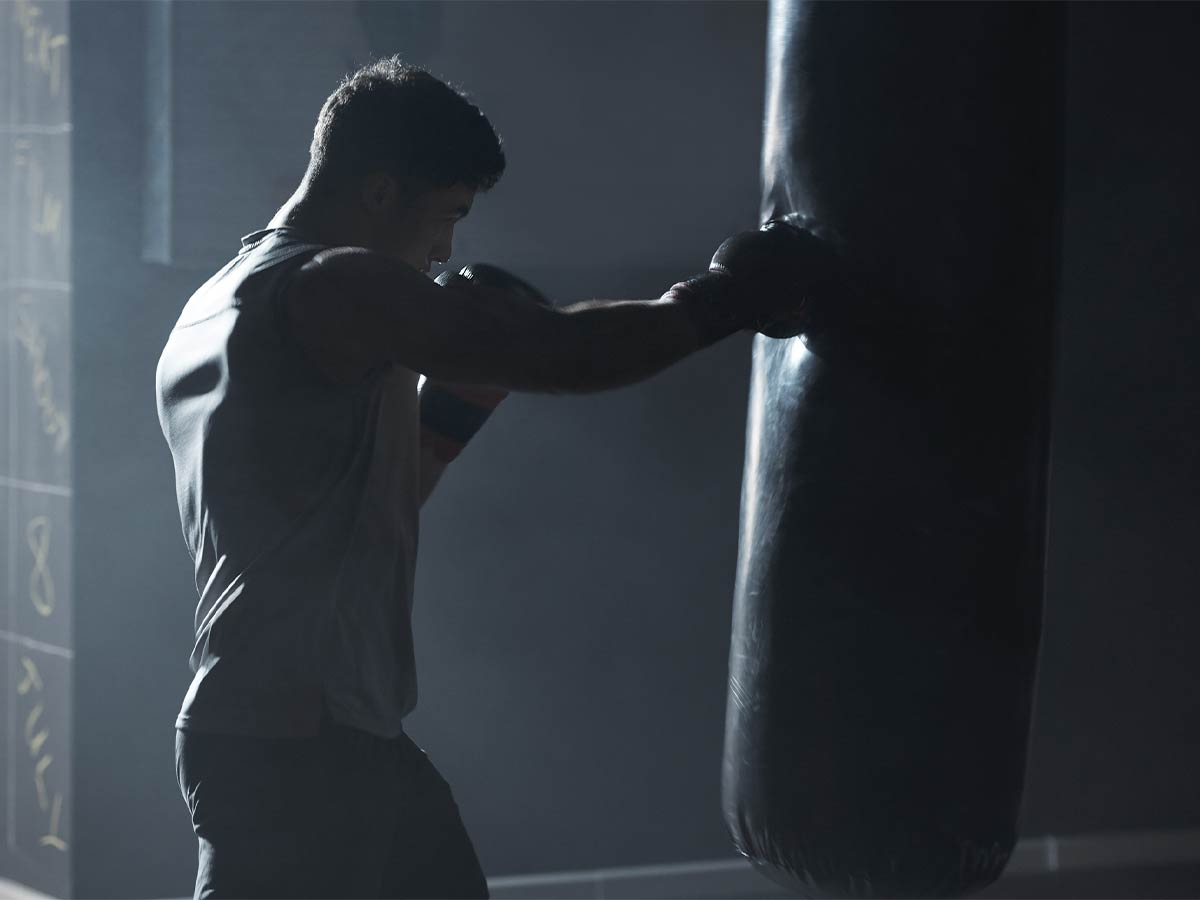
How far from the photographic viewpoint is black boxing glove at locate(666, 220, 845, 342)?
133cm

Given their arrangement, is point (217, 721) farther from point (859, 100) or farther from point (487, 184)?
point (859, 100)

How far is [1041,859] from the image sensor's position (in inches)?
126

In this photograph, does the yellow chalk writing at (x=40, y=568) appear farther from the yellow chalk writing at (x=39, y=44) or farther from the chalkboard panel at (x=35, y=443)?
the yellow chalk writing at (x=39, y=44)

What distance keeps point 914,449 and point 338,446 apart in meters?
0.56

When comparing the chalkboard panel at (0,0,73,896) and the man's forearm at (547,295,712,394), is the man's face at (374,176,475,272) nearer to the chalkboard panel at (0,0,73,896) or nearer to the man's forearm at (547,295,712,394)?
the man's forearm at (547,295,712,394)

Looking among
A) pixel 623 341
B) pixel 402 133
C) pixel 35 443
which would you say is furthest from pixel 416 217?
pixel 35 443

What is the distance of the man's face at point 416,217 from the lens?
1.35 meters

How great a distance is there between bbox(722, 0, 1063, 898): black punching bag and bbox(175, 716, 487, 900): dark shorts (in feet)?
1.34

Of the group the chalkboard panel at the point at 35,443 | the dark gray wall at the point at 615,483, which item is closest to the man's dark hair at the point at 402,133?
the dark gray wall at the point at 615,483

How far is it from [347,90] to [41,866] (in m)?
2.07

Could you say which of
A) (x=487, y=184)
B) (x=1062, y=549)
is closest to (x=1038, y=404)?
(x=487, y=184)

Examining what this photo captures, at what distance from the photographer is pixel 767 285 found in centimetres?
134

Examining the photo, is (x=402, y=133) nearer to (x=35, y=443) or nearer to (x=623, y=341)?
(x=623, y=341)

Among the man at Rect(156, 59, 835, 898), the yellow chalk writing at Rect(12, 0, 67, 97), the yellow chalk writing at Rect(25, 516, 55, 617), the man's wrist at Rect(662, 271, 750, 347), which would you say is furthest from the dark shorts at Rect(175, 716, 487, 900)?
the yellow chalk writing at Rect(12, 0, 67, 97)
